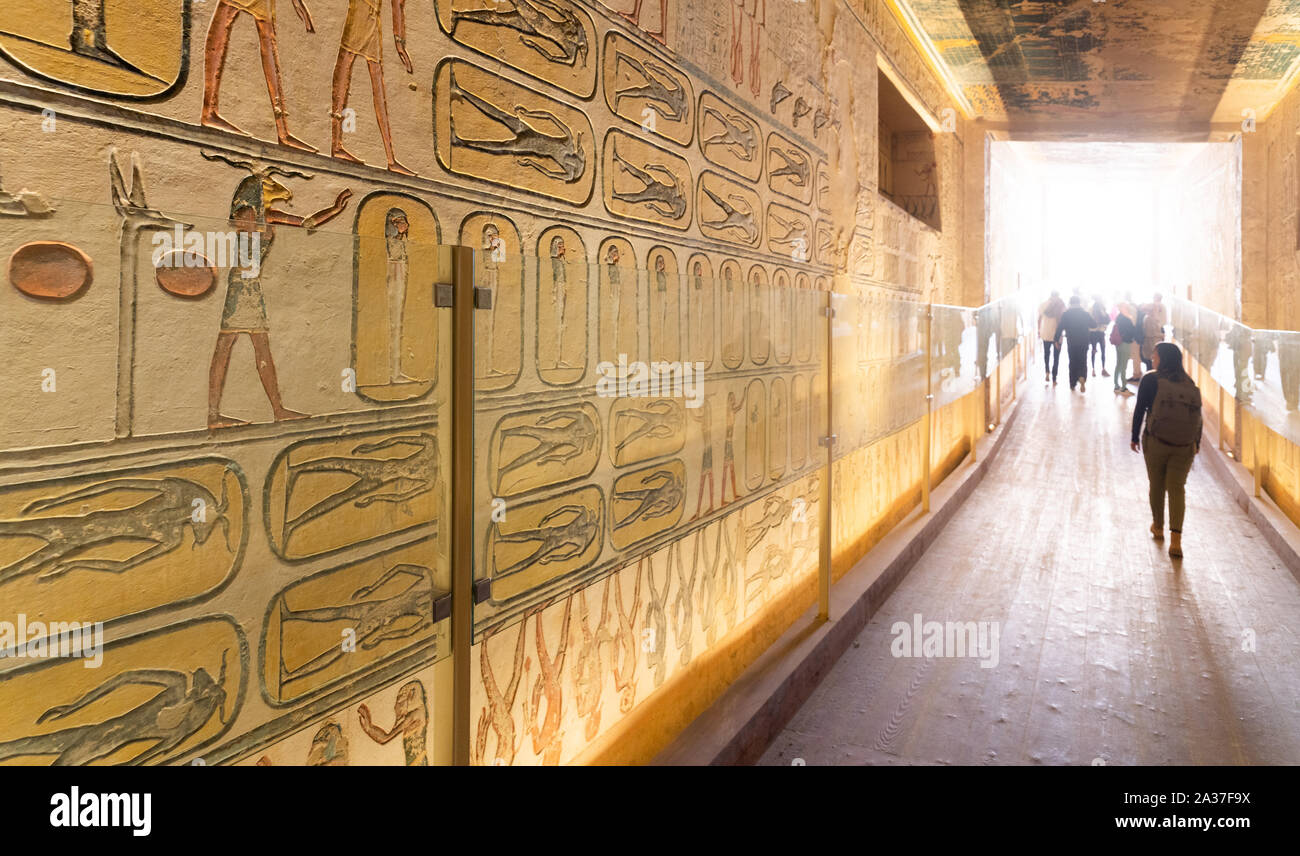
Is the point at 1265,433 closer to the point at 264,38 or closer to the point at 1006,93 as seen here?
the point at 1006,93

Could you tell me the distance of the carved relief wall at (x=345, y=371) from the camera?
116 cm

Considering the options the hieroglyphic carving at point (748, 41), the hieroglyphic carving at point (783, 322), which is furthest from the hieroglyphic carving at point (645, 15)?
the hieroglyphic carving at point (783, 322)

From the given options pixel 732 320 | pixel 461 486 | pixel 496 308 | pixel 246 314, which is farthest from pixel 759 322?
pixel 246 314

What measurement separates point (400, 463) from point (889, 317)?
459cm

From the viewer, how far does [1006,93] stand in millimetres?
9273

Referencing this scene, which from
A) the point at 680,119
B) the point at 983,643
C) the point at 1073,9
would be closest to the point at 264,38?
the point at 680,119

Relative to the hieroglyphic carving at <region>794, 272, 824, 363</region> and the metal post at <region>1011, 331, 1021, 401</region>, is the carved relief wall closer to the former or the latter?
the hieroglyphic carving at <region>794, 272, 824, 363</region>

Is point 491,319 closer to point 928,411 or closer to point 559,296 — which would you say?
point 559,296

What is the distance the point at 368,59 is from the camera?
1731 mm

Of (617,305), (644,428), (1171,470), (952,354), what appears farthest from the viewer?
(952,354)

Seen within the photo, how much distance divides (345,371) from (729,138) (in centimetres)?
252

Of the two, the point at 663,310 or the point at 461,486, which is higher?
the point at 663,310
